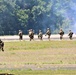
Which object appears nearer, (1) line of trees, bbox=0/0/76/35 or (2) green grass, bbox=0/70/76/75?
(2) green grass, bbox=0/70/76/75

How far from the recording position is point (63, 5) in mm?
107688

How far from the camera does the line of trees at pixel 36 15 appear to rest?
3740 inches

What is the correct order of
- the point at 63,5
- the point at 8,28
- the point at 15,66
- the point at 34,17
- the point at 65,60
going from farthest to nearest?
the point at 63,5 → the point at 34,17 → the point at 8,28 → the point at 65,60 → the point at 15,66

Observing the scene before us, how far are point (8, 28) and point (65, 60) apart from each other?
64295mm

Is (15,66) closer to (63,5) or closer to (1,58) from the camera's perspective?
(1,58)

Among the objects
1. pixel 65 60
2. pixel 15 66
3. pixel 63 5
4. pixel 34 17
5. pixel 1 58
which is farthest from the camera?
pixel 63 5

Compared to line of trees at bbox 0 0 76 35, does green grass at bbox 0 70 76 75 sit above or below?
below

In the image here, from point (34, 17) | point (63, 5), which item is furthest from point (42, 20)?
point (63, 5)

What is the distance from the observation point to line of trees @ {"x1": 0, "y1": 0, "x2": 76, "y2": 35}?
95.0m

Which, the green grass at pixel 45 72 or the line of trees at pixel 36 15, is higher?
the line of trees at pixel 36 15

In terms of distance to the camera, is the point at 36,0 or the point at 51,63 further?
the point at 36,0

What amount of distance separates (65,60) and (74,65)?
10.2 feet

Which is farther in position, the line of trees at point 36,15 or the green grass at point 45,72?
→ the line of trees at point 36,15

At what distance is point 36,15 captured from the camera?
331 feet
